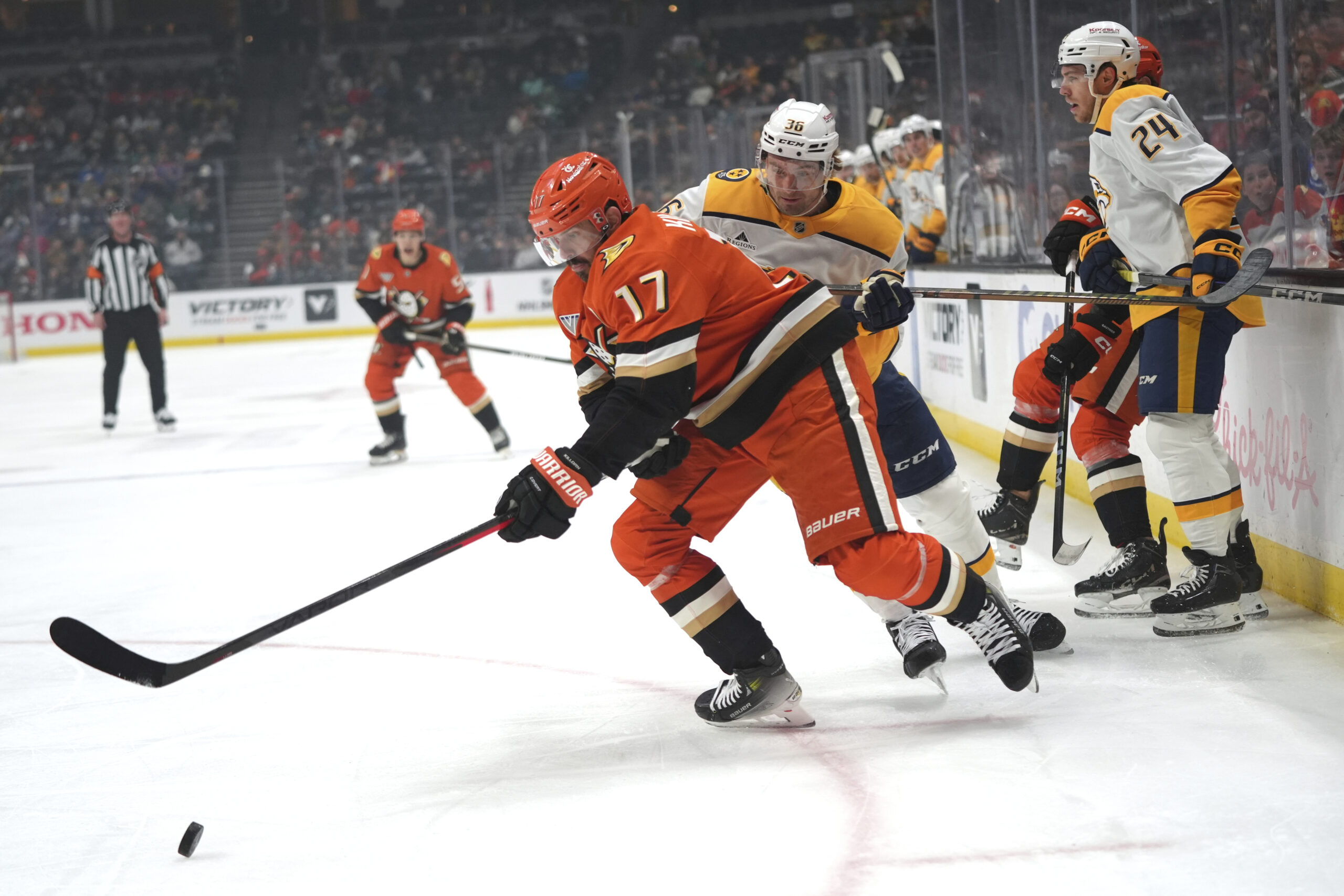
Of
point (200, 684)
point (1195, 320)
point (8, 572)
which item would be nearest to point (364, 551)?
point (8, 572)

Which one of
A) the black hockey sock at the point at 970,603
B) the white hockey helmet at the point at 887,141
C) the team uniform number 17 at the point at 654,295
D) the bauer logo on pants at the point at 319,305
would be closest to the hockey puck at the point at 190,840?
the team uniform number 17 at the point at 654,295

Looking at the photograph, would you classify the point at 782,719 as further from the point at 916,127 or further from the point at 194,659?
the point at 916,127

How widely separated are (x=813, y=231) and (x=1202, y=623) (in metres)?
1.26

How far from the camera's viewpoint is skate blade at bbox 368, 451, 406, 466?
21.7 ft

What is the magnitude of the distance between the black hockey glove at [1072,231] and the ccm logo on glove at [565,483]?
5.61ft

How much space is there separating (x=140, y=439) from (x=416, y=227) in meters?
2.79

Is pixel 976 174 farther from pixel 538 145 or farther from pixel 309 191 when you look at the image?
pixel 309 191

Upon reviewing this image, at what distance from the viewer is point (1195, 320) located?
2859mm

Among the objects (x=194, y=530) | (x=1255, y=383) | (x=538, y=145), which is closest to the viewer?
(x=1255, y=383)

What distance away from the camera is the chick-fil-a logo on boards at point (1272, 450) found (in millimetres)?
3080

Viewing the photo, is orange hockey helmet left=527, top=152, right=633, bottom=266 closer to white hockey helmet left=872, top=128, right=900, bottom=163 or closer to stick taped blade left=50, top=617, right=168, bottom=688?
stick taped blade left=50, top=617, right=168, bottom=688

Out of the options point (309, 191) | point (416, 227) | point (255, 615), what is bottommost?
point (255, 615)

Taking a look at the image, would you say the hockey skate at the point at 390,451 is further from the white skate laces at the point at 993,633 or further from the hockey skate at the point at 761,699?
the white skate laces at the point at 993,633

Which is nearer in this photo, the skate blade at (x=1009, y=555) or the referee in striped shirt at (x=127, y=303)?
the skate blade at (x=1009, y=555)
